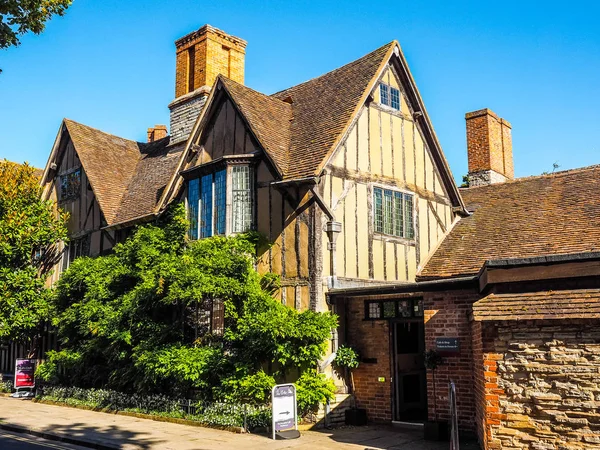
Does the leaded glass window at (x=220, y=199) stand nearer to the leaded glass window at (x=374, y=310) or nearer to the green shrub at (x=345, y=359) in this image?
the leaded glass window at (x=374, y=310)

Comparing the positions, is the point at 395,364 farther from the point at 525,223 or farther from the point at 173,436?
the point at 173,436

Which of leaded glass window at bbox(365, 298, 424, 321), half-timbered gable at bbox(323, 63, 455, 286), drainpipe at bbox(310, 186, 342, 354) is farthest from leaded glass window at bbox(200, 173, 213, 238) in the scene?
leaded glass window at bbox(365, 298, 424, 321)

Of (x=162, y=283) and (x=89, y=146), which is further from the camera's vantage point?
(x=89, y=146)

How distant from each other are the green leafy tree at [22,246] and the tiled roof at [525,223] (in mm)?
12164

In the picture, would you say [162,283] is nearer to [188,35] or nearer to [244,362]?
[244,362]

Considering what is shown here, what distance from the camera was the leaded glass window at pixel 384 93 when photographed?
16.2 metres

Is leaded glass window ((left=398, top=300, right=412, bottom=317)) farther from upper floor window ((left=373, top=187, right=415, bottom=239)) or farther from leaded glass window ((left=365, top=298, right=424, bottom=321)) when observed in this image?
upper floor window ((left=373, top=187, right=415, bottom=239))

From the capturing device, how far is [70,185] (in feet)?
71.3

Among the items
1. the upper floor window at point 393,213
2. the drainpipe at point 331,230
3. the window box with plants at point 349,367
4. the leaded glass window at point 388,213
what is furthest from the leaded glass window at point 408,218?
the window box with plants at point 349,367

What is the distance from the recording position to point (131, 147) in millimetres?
23766

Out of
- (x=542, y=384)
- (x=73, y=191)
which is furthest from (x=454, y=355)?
(x=73, y=191)

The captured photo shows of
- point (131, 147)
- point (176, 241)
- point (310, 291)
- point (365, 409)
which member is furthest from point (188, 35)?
point (365, 409)

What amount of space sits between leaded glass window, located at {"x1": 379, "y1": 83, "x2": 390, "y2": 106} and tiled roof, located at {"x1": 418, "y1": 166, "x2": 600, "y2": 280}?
164 inches

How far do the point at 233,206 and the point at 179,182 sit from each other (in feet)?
9.58
